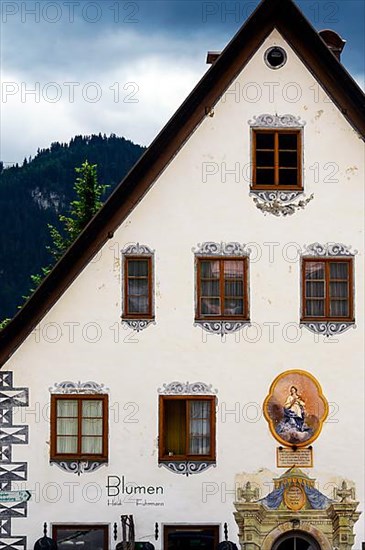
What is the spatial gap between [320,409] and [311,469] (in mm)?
1378

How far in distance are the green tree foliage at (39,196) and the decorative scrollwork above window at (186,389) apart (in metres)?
105

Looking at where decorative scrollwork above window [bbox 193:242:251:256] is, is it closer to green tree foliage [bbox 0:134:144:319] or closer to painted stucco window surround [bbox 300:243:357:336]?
painted stucco window surround [bbox 300:243:357:336]

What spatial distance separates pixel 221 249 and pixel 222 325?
174cm

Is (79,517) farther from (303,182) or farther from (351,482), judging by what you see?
(303,182)

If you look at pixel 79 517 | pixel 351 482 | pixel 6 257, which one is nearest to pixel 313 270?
pixel 351 482

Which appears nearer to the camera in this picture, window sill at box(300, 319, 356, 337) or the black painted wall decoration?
the black painted wall decoration

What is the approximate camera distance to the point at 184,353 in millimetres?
21938

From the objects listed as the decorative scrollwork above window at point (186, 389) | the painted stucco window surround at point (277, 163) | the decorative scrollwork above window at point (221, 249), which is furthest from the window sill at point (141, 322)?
the painted stucco window surround at point (277, 163)

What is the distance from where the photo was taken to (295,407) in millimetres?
22031

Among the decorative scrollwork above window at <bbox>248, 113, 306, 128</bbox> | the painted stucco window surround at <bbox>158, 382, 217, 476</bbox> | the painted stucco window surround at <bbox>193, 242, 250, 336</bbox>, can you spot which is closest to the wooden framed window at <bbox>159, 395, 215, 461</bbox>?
the painted stucco window surround at <bbox>158, 382, 217, 476</bbox>

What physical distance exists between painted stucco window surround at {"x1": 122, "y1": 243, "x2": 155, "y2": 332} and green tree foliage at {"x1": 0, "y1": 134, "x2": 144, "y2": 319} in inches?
4123

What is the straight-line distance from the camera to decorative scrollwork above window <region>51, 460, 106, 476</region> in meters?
21.7

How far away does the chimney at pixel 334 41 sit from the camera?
24344 mm

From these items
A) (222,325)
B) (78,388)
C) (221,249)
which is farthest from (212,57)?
(78,388)
